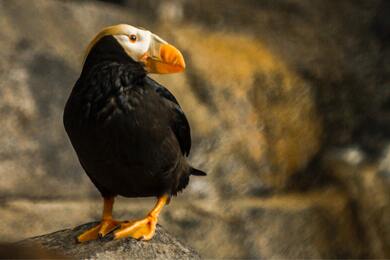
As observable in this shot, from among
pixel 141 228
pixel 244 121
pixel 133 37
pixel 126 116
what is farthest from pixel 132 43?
pixel 244 121

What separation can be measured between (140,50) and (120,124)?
26 centimetres

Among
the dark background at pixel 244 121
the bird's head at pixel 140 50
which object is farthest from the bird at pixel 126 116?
the dark background at pixel 244 121

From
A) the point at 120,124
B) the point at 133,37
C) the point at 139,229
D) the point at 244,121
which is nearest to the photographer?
the point at 120,124

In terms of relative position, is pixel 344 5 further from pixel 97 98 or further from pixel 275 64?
pixel 97 98

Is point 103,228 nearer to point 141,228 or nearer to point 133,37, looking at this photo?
point 141,228

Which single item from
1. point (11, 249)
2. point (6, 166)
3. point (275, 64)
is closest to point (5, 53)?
point (6, 166)

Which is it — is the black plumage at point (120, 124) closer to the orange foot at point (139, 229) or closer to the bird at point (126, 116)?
the bird at point (126, 116)

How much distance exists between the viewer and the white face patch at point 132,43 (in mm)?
2377

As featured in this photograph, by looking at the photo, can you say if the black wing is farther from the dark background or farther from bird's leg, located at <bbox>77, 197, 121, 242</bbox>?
the dark background

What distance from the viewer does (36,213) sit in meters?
3.97

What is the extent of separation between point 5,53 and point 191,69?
1133 mm

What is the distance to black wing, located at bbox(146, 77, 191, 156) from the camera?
8.11ft

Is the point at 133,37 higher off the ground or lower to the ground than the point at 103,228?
higher

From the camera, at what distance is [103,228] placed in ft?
8.32
